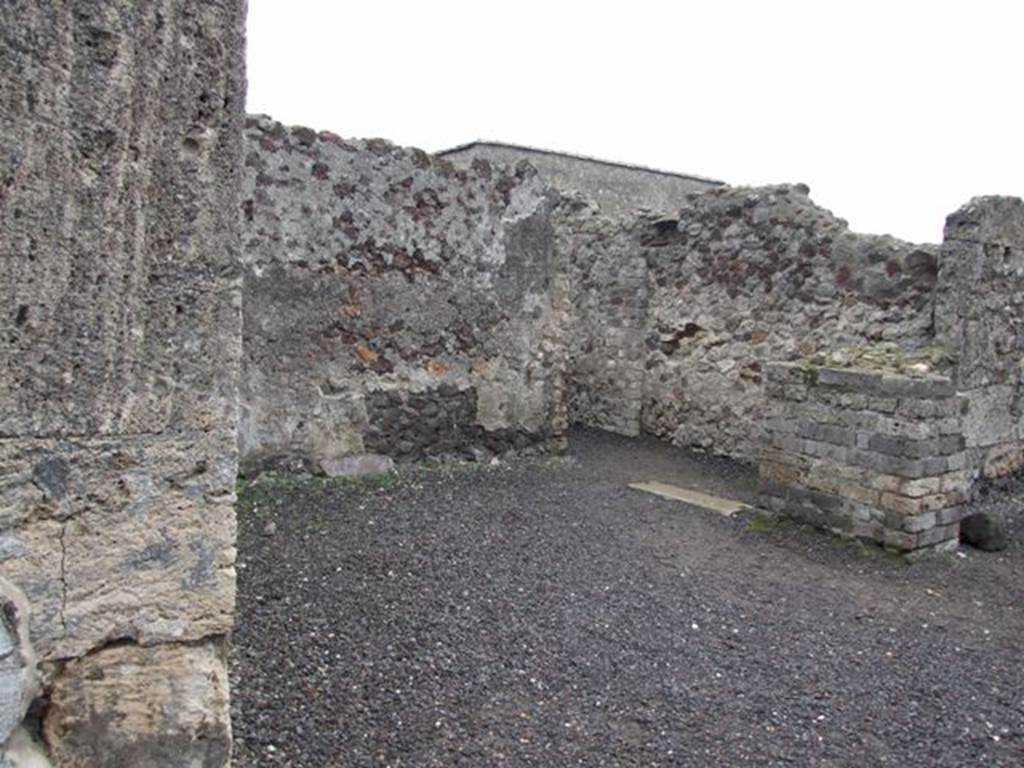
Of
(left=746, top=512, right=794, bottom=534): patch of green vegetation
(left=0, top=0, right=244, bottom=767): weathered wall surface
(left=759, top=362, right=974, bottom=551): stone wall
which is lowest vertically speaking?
(left=746, top=512, right=794, bottom=534): patch of green vegetation

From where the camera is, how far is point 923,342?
7184 millimetres

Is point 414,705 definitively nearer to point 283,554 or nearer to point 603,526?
point 283,554

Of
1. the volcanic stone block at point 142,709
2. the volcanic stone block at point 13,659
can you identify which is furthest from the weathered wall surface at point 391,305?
the volcanic stone block at point 13,659

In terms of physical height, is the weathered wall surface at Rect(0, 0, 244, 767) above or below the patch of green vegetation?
above

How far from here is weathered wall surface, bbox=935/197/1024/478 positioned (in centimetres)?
693

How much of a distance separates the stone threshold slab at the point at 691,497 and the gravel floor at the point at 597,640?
409 millimetres

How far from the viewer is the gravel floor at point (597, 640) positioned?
119 inches

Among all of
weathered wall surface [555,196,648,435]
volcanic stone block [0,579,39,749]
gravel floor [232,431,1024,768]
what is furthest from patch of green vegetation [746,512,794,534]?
volcanic stone block [0,579,39,749]

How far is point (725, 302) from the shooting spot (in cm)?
905

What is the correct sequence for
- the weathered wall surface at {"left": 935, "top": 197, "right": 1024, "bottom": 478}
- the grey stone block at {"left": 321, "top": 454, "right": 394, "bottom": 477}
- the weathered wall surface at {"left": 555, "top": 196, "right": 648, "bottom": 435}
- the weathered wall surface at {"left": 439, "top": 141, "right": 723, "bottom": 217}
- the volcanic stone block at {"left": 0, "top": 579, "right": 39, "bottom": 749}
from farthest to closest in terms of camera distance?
the weathered wall surface at {"left": 439, "top": 141, "right": 723, "bottom": 217} < the weathered wall surface at {"left": 555, "top": 196, "right": 648, "bottom": 435} < the weathered wall surface at {"left": 935, "top": 197, "right": 1024, "bottom": 478} < the grey stone block at {"left": 321, "top": 454, "right": 394, "bottom": 477} < the volcanic stone block at {"left": 0, "top": 579, "right": 39, "bottom": 749}

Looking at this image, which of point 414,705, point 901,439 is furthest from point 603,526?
point 414,705

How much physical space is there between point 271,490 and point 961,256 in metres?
6.08

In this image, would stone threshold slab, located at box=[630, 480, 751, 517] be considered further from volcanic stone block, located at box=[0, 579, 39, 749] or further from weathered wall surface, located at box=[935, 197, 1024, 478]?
volcanic stone block, located at box=[0, 579, 39, 749]

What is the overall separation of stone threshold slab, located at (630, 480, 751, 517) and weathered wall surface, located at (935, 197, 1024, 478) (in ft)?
7.37
